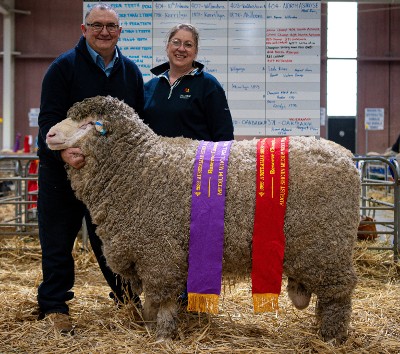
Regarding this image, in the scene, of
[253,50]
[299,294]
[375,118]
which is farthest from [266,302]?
[375,118]

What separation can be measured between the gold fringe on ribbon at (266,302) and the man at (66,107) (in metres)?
0.86

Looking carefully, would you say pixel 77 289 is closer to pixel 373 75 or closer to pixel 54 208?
pixel 54 208

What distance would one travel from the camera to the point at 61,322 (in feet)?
9.39

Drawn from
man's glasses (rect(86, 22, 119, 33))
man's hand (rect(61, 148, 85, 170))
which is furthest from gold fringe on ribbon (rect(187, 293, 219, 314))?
man's glasses (rect(86, 22, 119, 33))

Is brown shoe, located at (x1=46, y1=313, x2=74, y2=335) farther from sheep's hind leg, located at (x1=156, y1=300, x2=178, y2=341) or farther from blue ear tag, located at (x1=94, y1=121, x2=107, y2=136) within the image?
blue ear tag, located at (x1=94, y1=121, x2=107, y2=136)

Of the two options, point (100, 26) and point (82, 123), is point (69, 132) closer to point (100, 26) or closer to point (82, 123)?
point (82, 123)

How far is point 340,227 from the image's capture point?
8.06 feet

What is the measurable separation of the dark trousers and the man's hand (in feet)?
1.09

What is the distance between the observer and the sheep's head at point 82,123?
262cm

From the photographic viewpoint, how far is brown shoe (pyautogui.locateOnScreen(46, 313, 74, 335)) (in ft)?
9.28

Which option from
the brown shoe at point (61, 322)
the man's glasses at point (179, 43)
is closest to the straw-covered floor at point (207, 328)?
the brown shoe at point (61, 322)

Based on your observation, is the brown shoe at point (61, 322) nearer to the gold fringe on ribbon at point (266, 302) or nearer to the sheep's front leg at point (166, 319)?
the sheep's front leg at point (166, 319)

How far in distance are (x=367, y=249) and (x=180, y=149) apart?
3152mm

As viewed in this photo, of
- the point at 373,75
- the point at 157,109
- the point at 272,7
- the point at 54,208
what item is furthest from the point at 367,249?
the point at 373,75
